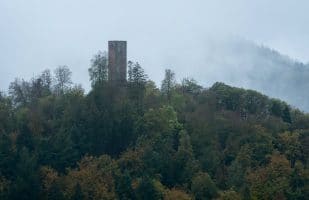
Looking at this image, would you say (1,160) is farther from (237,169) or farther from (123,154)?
(237,169)

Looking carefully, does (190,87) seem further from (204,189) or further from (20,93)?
(204,189)

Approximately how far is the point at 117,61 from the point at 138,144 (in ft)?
26.4

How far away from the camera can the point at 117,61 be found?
49.9 metres

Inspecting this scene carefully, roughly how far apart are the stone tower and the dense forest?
87 cm

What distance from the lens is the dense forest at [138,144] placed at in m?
39.2

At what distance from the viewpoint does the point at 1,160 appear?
1598 inches

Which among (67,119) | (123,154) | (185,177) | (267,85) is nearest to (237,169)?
(185,177)

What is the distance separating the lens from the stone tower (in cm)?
4875

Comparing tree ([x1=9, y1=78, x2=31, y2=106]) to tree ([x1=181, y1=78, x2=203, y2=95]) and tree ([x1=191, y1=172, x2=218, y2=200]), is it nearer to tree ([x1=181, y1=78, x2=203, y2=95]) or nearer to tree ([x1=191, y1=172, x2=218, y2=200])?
tree ([x1=181, y1=78, x2=203, y2=95])

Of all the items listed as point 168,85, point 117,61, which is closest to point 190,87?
point 168,85

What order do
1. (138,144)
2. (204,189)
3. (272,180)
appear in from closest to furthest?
1. (204,189)
2. (272,180)
3. (138,144)

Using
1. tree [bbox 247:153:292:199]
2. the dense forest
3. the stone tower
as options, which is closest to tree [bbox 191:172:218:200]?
the dense forest

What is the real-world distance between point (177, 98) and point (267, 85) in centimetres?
9688

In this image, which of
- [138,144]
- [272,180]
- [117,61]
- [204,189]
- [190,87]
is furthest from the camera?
[190,87]
